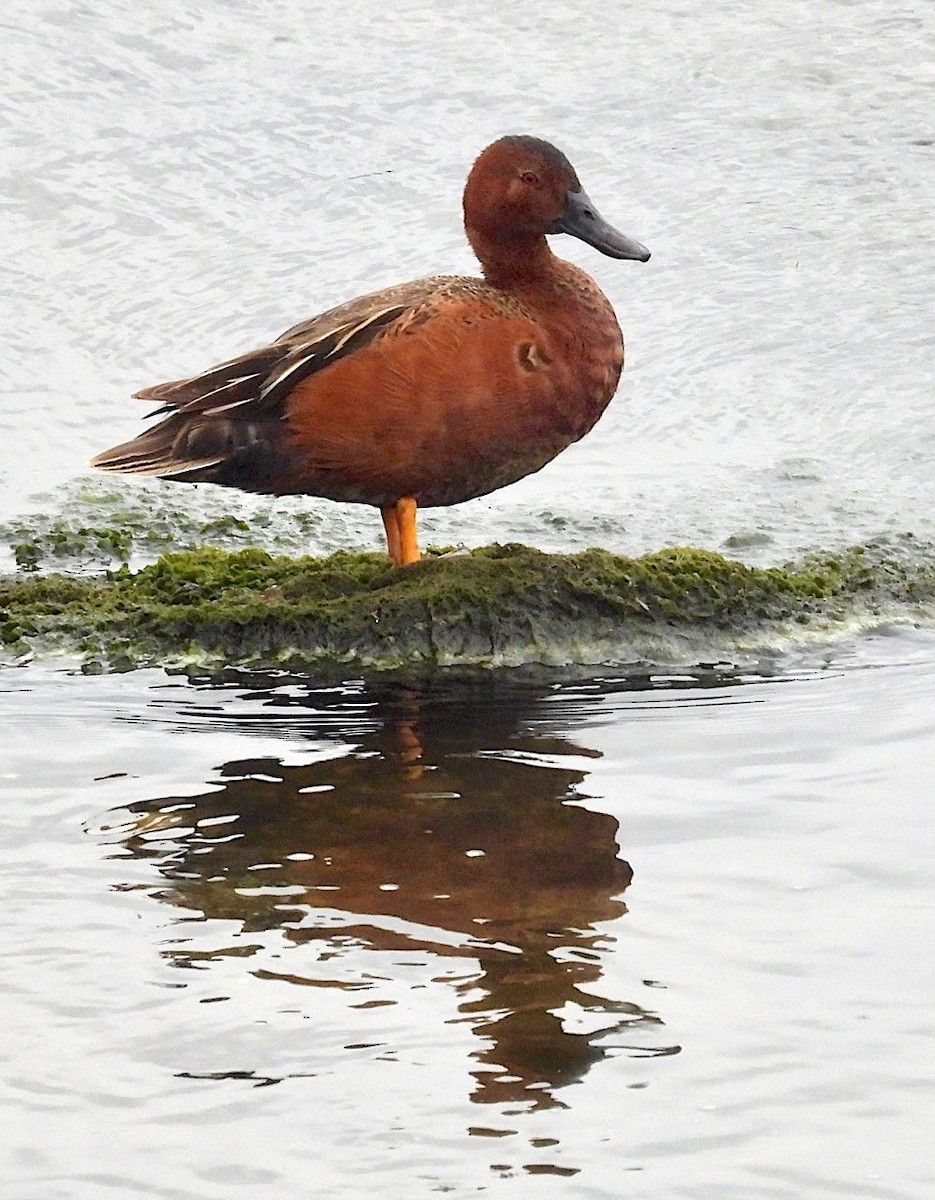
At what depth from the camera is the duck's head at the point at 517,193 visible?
6.73m

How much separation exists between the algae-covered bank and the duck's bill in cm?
112

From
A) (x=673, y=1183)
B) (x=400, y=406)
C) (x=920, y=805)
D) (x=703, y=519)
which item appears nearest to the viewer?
(x=673, y=1183)

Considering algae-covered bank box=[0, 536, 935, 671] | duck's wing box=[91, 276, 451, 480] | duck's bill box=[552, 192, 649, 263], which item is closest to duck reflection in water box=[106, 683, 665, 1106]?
algae-covered bank box=[0, 536, 935, 671]

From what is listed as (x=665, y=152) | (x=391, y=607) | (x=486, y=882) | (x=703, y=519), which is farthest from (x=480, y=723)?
(x=665, y=152)

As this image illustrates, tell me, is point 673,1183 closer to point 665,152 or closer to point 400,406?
point 400,406

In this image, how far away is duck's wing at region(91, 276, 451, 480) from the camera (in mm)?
6352

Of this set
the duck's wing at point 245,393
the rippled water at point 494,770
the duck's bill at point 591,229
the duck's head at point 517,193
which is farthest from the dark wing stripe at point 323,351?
the rippled water at point 494,770

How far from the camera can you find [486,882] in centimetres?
460

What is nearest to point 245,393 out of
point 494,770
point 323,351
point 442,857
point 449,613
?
point 323,351

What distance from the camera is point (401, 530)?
652cm

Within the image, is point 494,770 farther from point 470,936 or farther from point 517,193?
point 517,193

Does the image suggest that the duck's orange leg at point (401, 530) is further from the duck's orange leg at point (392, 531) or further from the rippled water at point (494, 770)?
the rippled water at point (494, 770)

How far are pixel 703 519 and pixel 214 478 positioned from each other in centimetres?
223

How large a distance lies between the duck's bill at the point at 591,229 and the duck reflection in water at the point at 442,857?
5.87 ft
